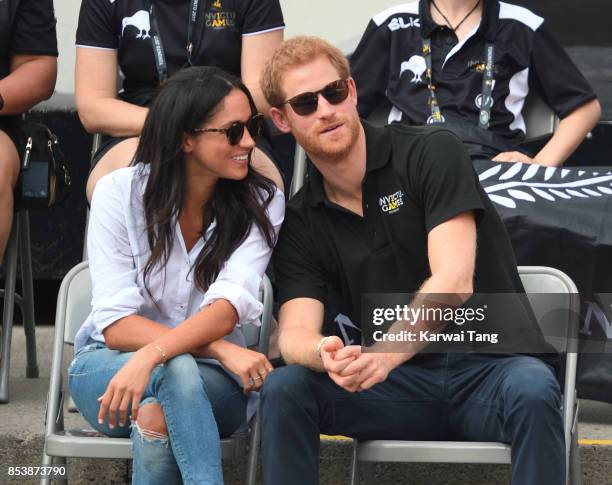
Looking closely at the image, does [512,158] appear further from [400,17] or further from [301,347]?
[301,347]

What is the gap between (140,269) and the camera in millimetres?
3307

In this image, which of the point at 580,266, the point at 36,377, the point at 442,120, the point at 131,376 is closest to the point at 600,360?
the point at 580,266

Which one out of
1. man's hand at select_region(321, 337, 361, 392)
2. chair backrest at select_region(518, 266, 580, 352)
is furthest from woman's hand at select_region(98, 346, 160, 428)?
chair backrest at select_region(518, 266, 580, 352)

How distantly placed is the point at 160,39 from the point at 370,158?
3.80 ft

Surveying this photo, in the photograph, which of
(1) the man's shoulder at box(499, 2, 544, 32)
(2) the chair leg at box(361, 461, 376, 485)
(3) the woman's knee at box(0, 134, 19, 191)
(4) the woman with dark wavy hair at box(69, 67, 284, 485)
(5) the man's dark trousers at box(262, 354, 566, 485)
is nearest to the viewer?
(5) the man's dark trousers at box(262, 354, 566, 485)

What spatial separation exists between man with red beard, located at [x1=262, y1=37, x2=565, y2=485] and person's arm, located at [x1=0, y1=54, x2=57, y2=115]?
3.53 ft

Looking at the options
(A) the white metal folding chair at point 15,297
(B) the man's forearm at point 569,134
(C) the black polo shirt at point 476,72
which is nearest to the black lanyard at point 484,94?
(C) the black polo shirt at point 476,72

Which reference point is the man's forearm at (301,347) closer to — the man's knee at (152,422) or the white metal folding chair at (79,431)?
the white metal folding chair at (79,431)

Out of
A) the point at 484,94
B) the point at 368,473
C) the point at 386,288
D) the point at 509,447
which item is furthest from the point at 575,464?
the point at 484,94

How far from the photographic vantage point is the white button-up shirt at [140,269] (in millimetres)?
3227

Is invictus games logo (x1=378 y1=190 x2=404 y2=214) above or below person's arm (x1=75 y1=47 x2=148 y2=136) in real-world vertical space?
below

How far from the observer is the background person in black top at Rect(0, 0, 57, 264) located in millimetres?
4055

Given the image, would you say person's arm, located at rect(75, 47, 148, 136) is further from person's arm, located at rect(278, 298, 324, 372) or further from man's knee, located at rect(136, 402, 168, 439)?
man's knee, located at rect(136, 402, 168, 439)

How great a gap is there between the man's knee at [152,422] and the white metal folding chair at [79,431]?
0.24 ft
